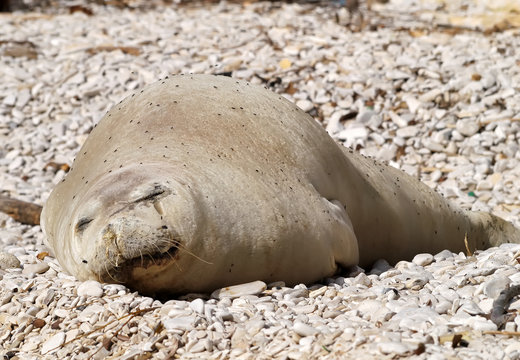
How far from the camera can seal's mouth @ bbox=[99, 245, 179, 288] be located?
4.02m

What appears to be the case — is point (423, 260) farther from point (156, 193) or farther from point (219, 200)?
point (156, 193)

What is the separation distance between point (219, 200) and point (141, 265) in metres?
0.50

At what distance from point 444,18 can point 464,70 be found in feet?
10.0

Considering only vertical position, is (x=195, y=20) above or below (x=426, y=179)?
above

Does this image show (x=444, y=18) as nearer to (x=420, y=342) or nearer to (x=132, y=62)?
(x=132, y=62)

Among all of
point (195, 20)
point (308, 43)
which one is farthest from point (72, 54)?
point (308, 43)

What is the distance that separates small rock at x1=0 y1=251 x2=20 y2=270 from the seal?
246 millimetres

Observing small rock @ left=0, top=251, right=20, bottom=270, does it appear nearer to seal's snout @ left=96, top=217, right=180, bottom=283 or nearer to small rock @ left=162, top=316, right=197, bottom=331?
seal's snout @ left=96, top=217, right=180, bottom=283

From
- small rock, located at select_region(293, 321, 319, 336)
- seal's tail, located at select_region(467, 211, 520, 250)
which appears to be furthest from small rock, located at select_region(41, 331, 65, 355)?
seal's tail, located at select_region(467, 211, 520, 250)

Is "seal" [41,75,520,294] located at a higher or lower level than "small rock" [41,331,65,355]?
higher

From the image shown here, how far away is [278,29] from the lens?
33.6 ft

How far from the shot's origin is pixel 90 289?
4172 mm

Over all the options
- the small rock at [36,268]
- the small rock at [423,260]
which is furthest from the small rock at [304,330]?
the small rock at [36,268]

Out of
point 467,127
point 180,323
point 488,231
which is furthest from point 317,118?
point 180,323
